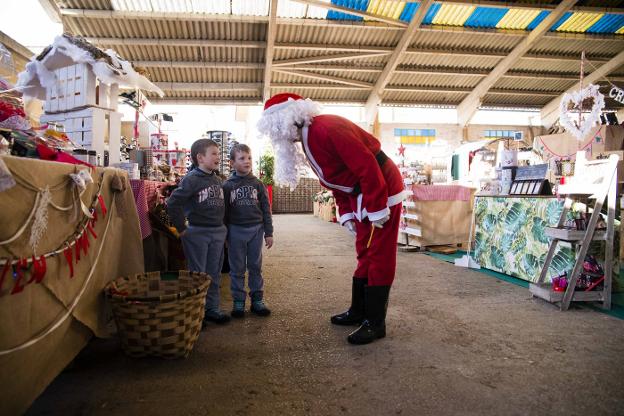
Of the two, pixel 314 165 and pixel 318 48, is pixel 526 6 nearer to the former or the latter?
pixel 318 48

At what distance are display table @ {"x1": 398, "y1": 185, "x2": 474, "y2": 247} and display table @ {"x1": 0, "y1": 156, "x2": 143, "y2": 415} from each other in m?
4.19

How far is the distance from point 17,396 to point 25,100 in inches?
95.9

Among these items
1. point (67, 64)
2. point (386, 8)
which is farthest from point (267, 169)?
point (67, 64)

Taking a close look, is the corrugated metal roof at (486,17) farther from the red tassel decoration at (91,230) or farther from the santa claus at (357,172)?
the red tassel decoration at (91,230)

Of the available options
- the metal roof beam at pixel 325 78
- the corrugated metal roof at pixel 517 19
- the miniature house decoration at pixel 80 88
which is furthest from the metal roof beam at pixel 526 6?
the miniature house decoration at pixel 80 88

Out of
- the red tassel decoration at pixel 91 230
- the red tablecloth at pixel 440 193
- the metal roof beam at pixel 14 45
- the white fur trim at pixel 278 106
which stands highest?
the metal roof beam at pixel 14 45

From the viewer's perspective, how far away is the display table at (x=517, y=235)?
323 cm

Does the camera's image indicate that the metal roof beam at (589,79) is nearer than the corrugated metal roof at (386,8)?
No

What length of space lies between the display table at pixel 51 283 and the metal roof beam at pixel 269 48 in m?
8.35

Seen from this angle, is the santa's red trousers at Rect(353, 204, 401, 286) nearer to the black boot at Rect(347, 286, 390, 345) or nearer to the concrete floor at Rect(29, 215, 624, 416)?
the black boot at Rect(347, 286, 390, 345)

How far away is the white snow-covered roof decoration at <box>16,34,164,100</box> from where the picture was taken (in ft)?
8.27

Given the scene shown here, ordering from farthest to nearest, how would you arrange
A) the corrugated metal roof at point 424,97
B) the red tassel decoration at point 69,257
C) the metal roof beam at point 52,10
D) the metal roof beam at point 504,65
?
the corrugated metal roof at point 424,97 → the metal roof beam at point 504,65 → the metal roof beam at point 52,10 → the red tassel decoration at point 69,257

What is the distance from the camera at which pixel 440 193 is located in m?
5.36

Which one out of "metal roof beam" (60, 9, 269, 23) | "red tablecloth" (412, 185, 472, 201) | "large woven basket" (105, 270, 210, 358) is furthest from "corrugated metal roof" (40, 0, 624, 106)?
"large woven basket" (105, 270, 210, 358)
